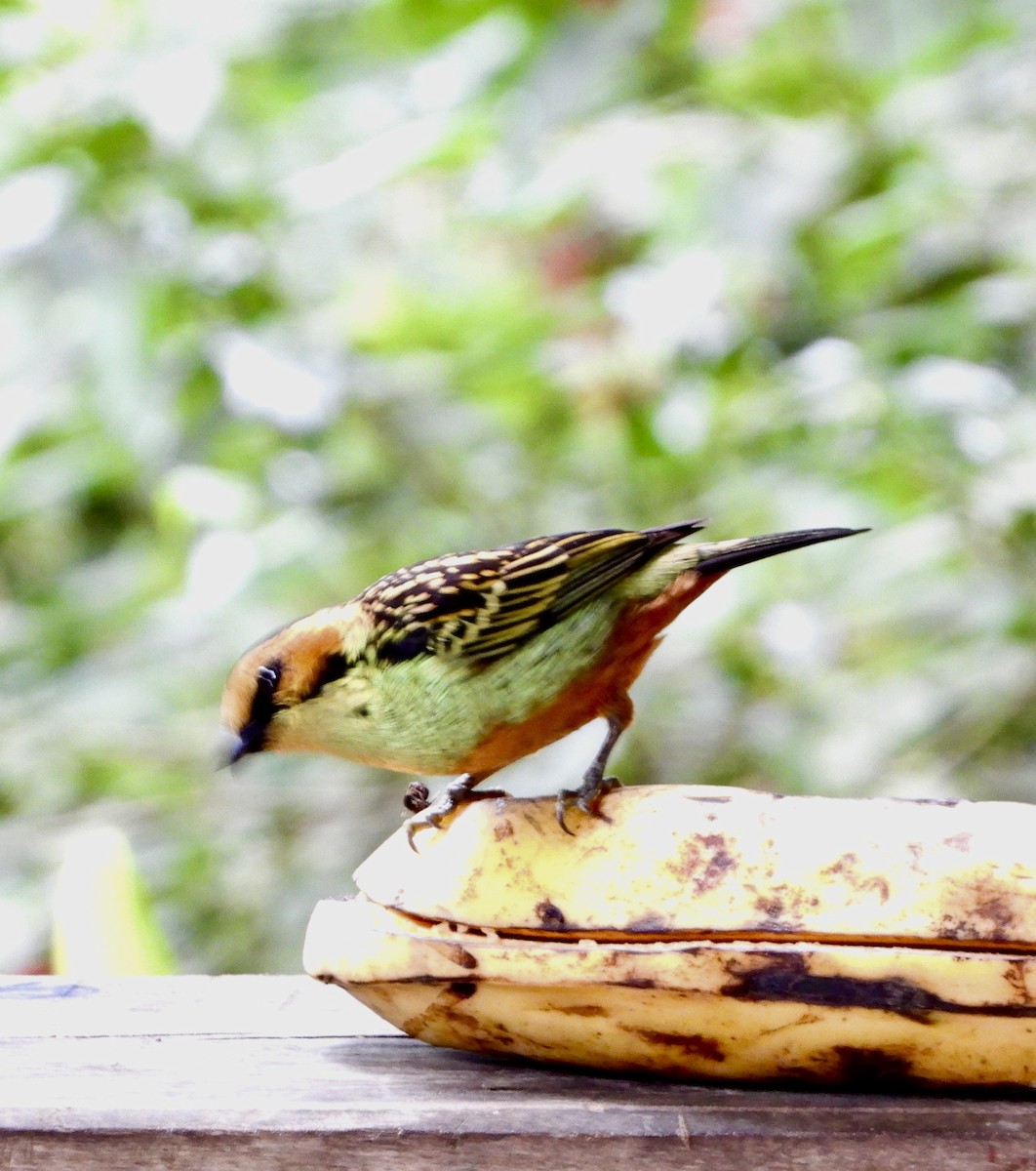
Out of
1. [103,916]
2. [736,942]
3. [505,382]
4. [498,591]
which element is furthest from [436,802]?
[505,382]

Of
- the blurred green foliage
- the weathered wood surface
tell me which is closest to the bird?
the weathered wood surface

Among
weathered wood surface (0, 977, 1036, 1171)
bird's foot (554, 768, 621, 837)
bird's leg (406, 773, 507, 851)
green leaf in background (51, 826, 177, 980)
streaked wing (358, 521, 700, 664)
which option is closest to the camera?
weathered wood surface (0, 977, 1036, 1171)

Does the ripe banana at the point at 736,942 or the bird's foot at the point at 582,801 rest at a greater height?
the bird's foot at the point at 582,801

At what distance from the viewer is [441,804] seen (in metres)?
1.82

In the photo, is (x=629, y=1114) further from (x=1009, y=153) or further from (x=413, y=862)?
(x=1009, y=153)

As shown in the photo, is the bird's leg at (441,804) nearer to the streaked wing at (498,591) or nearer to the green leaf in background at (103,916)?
the streaked wing at (498,591)

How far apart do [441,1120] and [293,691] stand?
777 millimetres

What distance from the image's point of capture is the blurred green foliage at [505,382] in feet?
9.26

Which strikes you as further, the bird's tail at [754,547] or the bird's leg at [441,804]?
the bird's tail at [754,547]

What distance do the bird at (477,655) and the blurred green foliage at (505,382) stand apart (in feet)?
1.87

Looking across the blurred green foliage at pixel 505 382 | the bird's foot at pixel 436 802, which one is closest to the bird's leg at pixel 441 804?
the bird's foot at pixel 436 802

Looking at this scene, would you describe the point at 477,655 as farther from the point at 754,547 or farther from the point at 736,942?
the point at 736,942

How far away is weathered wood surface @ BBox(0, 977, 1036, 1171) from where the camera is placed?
1327 millimetres

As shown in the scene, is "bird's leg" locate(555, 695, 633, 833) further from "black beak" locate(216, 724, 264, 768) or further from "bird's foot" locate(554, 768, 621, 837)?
"black beak" locate(216, 724, 264, 768)
